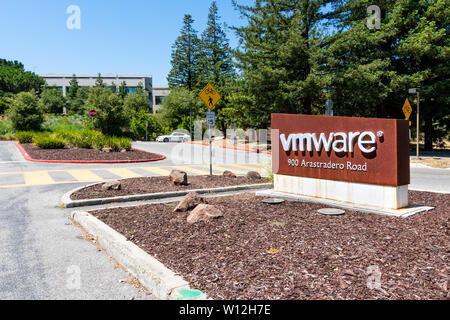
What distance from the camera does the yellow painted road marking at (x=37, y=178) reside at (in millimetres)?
11759

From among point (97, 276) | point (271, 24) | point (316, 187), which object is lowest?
point (97, 276)

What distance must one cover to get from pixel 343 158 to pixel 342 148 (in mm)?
213

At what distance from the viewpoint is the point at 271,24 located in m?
27.1

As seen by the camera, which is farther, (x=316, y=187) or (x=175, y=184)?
(x=175, y=184)

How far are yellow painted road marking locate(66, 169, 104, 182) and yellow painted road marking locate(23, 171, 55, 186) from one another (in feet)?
2.91

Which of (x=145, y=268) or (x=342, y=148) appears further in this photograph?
(x=342, y=148)

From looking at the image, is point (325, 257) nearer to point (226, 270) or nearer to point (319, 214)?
point (226, 270)

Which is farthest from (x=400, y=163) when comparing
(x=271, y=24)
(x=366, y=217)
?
(x=271, y=24)

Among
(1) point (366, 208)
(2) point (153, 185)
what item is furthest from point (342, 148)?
(2) point (153, 185)

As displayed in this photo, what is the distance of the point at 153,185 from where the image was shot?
10648mm

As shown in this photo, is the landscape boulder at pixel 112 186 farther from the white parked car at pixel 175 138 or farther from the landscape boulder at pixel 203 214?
the white parked car at pixel 175 138

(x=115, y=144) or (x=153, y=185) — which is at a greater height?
(x=115, y=144)

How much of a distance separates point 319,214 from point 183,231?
2.57 m
